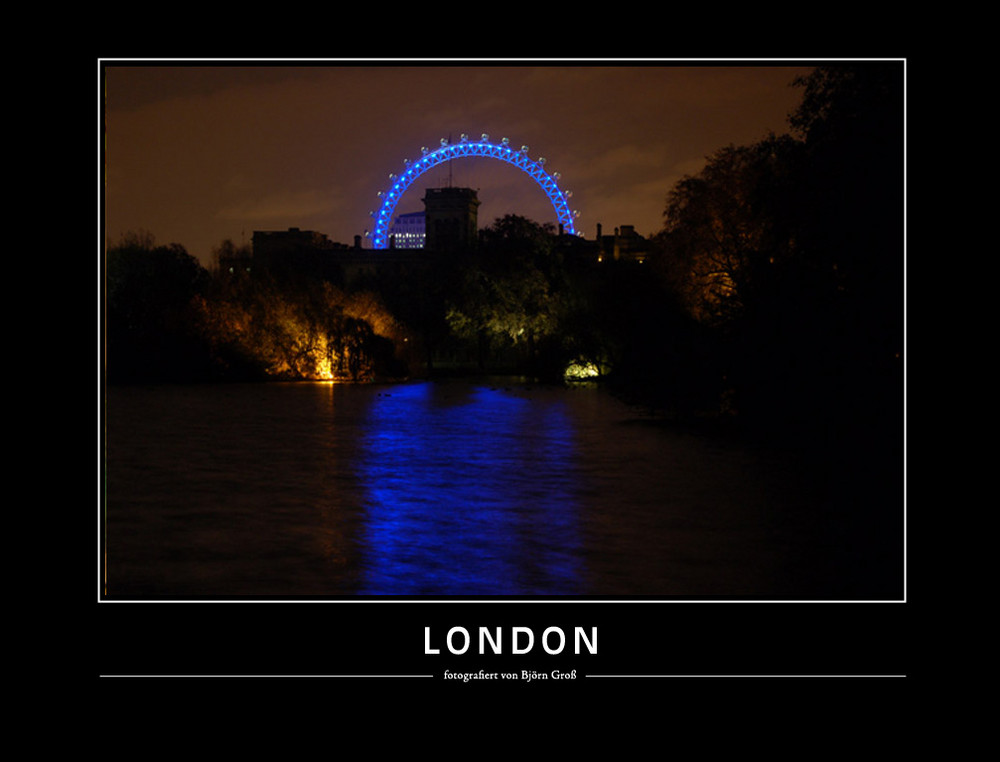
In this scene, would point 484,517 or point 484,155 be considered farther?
point 484,155

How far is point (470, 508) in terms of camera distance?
36.7 feet

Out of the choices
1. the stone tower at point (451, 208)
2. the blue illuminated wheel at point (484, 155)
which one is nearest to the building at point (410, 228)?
the stone tower at point (451, 208)

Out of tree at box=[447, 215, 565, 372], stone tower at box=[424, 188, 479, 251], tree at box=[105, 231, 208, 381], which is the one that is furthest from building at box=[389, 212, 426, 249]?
tree at box=[105, 231, 208, 381]

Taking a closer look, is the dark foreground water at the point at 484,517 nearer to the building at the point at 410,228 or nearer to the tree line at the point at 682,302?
Result: the tree line at the point at 682,302

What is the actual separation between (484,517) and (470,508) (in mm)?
592

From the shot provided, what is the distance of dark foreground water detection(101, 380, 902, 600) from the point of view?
7.88m

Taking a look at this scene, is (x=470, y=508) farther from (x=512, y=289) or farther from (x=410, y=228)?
(x=410, y=228)

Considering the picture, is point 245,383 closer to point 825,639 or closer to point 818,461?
point 818,461

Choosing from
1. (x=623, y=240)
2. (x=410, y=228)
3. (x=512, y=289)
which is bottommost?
(x=512, y=289)

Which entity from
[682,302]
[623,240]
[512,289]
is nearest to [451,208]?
[623,240]

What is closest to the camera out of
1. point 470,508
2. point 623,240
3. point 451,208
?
point 470,508

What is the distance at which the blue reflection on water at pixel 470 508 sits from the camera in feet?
26.1
